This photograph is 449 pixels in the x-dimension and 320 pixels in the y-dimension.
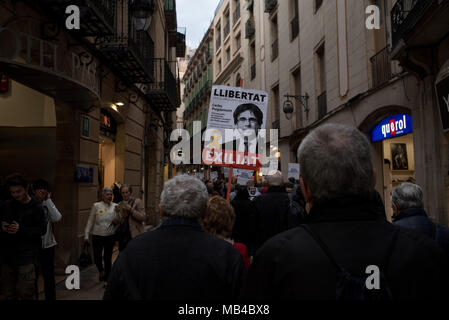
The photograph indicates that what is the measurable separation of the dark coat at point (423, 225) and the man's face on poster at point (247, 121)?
3492mm

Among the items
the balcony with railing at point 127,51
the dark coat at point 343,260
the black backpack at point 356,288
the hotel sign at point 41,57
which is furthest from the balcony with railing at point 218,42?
the black backpack at point 356,288

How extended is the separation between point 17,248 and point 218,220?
2.78 meters

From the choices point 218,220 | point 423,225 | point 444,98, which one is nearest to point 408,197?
point 423,225

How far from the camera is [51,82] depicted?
5738 millimetres

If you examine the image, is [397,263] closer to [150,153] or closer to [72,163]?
[72,163]

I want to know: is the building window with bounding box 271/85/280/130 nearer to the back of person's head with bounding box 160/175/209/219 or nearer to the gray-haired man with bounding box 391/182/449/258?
the gray-haired man with bounding box 391/182/449/258

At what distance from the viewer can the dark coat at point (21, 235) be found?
14.3 ft

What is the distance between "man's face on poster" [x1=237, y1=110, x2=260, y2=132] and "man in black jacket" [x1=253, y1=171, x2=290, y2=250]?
1.11 meters

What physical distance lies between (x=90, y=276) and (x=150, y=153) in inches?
373

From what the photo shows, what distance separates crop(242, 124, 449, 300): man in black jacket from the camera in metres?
1.30

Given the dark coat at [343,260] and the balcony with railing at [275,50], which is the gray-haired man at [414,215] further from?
the balcony with railing at [275,50]

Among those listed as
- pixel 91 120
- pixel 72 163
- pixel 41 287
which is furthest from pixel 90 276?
pixel 91 120

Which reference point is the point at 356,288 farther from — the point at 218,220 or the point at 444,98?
the point at 444,98

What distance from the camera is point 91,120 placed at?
8594 millimetres
